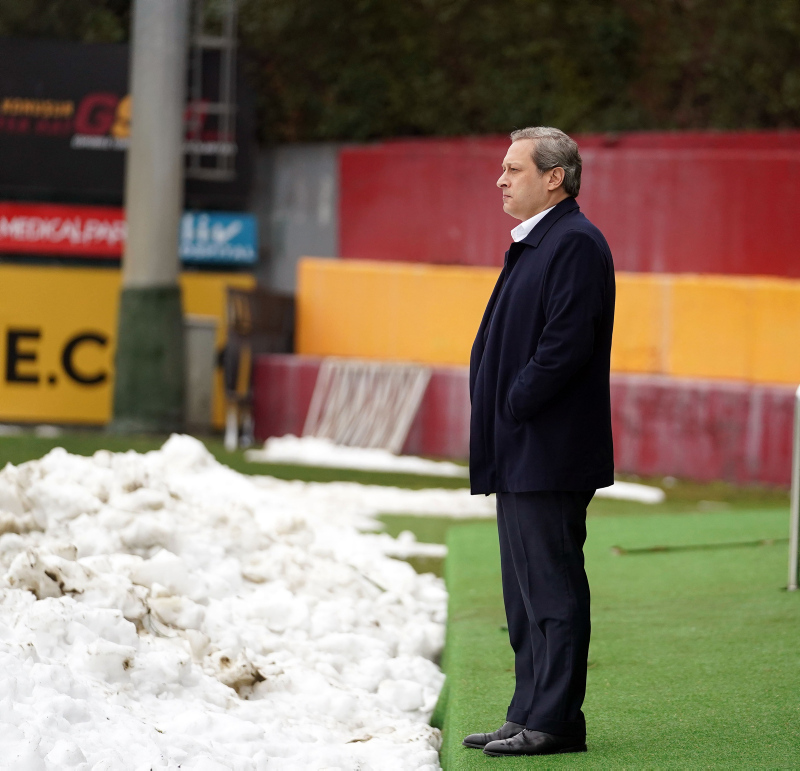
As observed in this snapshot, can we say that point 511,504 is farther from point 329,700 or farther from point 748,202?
point 748,202

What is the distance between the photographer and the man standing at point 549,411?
3324 millimetres

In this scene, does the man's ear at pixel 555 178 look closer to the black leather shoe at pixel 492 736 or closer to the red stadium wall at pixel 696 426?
the black leather shoe at pixel 492 736

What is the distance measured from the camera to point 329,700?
4.49 metres

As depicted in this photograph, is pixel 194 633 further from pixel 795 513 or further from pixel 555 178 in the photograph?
pixel 795 513

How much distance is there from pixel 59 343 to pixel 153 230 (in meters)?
2.30

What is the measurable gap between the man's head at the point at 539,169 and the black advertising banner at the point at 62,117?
1228cm

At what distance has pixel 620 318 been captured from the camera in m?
12.7

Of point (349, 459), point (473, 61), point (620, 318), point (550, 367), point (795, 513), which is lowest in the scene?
point (349, 459)

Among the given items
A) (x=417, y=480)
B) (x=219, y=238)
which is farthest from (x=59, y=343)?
(x=417, y=480)

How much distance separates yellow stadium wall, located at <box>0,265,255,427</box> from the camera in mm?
14984

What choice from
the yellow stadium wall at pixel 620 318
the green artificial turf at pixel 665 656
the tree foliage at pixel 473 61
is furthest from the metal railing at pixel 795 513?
the tree foliage at pixel 473 61

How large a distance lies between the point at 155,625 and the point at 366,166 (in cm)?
1121

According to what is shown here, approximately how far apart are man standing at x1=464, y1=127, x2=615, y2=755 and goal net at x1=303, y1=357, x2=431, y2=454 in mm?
9601

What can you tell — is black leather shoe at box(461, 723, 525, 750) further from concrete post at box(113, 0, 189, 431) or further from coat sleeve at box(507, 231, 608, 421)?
concrete post at box(113, 0, 189, 431)
